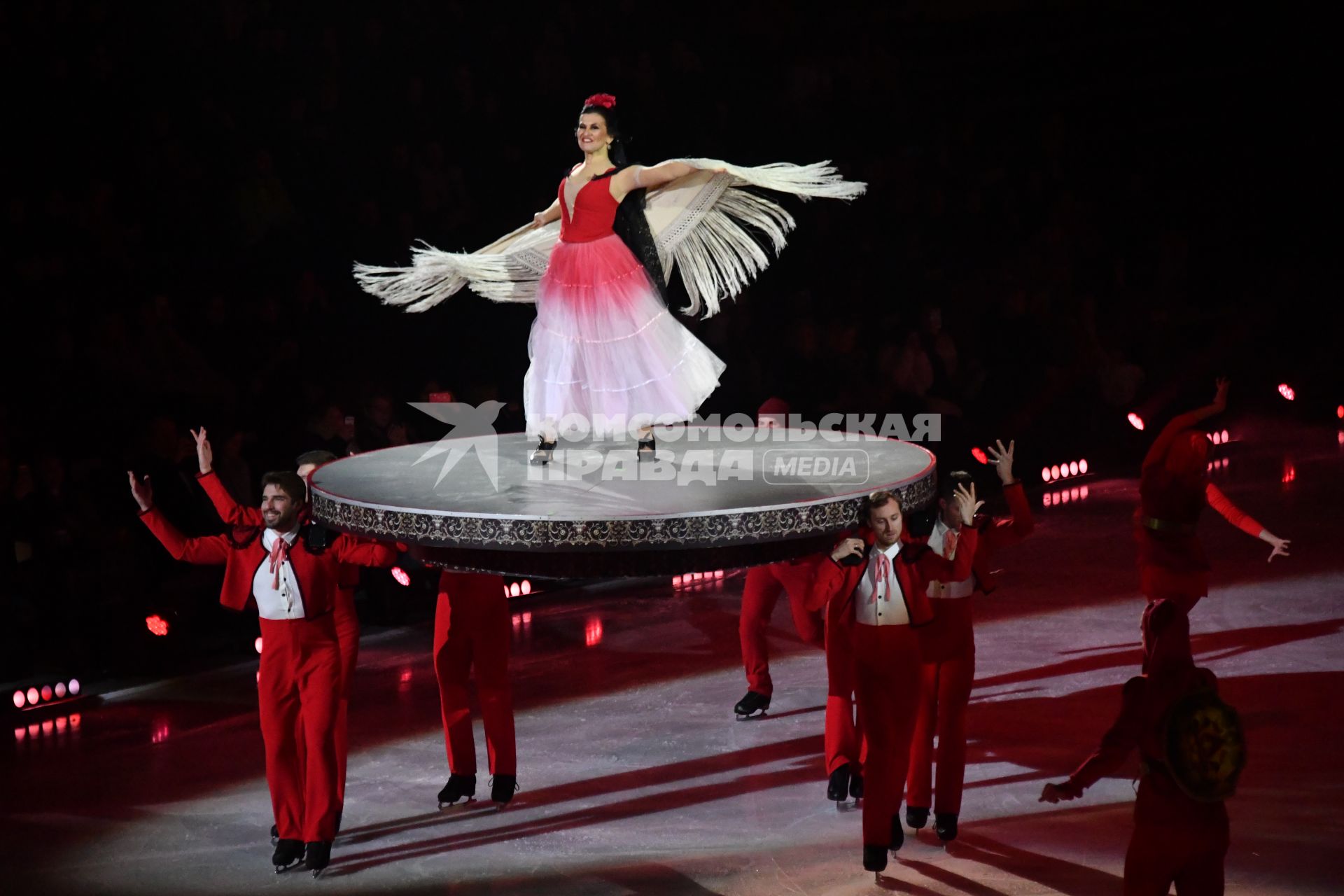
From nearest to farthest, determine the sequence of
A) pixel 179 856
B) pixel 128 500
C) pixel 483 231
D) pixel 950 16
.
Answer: pixel 179 856 → pixel 128 500 → pixel 483 231 → pixel 950 16

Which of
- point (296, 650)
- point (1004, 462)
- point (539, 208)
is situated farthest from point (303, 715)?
point (539, 208)

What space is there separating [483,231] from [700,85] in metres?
2.34

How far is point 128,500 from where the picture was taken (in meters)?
6.59

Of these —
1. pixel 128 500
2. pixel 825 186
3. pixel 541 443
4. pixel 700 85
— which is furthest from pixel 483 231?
pixel 825 186

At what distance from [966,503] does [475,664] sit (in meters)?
1.66

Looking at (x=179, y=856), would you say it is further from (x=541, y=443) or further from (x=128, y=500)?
(x=128, y=500)

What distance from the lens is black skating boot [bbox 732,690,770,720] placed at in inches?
220

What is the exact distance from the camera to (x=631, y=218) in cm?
471

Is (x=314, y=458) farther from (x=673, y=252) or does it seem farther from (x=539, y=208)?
(x=539, y=208)

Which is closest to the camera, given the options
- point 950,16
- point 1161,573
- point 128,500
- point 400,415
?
point 1161,573

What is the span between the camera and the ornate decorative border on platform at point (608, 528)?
3844 millimetres

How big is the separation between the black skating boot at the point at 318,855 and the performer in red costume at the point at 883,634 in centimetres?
155

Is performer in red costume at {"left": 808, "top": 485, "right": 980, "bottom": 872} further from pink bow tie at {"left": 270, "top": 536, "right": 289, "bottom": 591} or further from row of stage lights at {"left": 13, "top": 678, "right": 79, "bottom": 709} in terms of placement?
row of stage lights at {"left": 13, "top": 678, "right": 79, "bottom": 709}

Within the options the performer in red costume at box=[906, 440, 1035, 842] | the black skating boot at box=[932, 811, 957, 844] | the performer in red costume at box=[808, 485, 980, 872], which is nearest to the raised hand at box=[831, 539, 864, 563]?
the performer in red costume at box=[808, 485, 980, 872]
